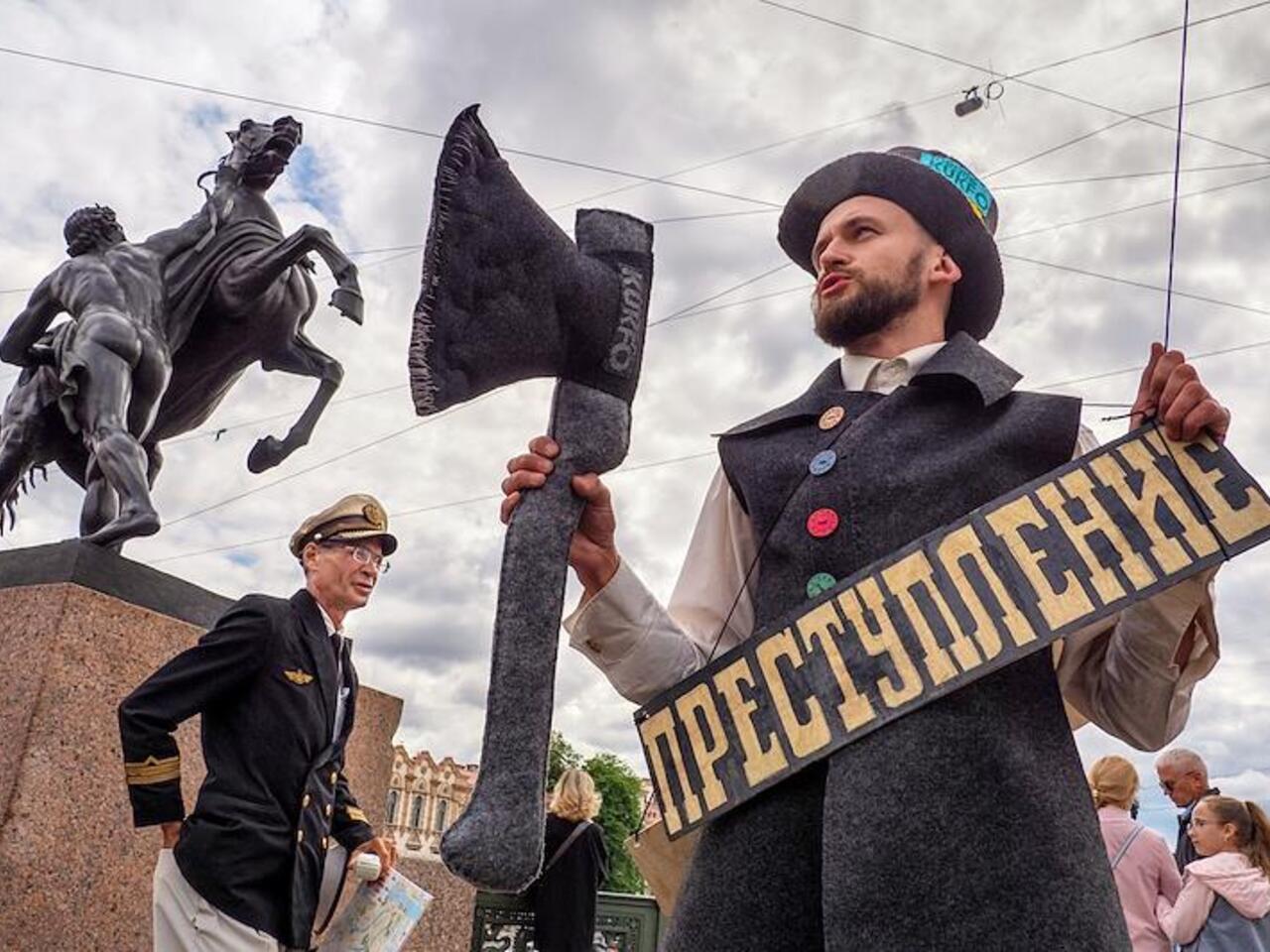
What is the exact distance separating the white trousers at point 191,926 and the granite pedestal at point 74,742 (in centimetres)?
107

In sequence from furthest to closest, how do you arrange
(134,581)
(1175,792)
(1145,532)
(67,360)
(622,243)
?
1. (1175,792)
2. (67,360)
3. (134,581)
4. (622,243)
5. (1145,532)

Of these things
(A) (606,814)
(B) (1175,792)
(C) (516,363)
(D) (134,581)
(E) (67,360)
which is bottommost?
(C) (516,363)

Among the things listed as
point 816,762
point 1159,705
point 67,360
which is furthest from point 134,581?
point 1159,705

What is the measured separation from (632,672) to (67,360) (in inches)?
144

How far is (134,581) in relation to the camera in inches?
156

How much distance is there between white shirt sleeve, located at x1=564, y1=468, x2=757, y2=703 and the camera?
1.54 meters

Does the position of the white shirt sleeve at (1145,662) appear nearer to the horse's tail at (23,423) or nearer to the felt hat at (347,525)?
the felt hat at (347,525)

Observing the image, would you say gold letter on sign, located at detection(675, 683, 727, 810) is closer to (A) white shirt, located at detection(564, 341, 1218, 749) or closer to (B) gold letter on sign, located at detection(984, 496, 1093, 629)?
(A) white shirt, located at detection(564, 341, 1218, 749)

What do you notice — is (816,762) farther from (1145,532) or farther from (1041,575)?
(1145,532)

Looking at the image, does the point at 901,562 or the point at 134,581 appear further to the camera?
the point at 134,581

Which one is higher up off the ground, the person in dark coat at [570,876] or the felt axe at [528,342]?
the person in dark coat at [570,876]

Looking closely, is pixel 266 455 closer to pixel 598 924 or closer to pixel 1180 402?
pixel 598 924

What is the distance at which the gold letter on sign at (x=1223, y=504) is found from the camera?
1.25 m

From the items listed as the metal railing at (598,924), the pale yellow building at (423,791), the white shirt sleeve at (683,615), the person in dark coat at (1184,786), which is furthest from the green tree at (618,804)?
the white shirt sleeve at (683,615)
